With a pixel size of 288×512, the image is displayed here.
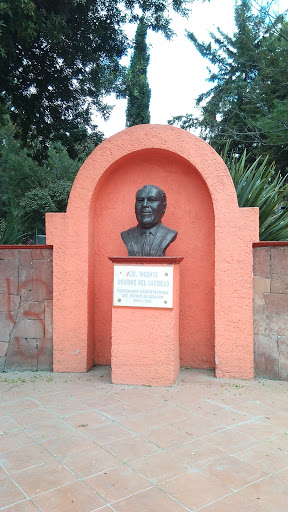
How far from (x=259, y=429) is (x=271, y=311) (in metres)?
1.71

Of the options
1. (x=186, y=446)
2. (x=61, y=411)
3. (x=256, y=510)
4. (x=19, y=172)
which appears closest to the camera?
(x=256, y=510)

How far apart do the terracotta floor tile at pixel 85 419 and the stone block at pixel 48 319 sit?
167 centimetres

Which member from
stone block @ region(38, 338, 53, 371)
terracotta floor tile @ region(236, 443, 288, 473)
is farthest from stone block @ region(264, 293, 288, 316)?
stone block @ region(38, 338, 53, 371)

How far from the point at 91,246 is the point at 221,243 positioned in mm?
1741

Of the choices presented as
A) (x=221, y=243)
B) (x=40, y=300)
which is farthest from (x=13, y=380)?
(x=221, y=243)

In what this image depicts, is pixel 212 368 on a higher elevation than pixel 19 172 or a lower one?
lower

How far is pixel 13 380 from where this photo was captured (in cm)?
464

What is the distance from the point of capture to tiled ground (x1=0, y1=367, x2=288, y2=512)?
2266mm

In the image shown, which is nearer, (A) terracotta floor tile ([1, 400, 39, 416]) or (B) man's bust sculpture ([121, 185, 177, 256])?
(A) terracotta floor tile ([1, 400, 39, 416])

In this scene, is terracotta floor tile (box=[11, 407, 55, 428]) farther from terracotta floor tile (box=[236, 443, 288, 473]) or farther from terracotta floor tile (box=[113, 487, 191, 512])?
terracotta floor tile (box=[236, 443, 288, 473])

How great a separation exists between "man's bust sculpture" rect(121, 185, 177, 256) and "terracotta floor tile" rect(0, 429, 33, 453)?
2330 millimetres

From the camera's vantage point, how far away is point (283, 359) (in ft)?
14.9

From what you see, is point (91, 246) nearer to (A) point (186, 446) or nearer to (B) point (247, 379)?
(B) point (247, 379)

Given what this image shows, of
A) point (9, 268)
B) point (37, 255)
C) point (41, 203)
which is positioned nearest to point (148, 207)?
point (37, 255)
